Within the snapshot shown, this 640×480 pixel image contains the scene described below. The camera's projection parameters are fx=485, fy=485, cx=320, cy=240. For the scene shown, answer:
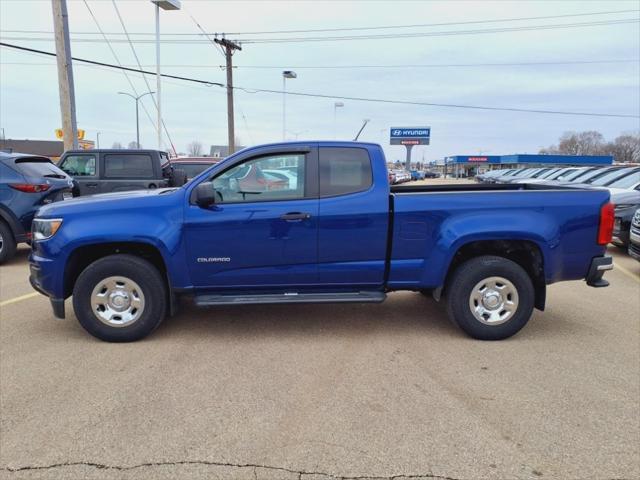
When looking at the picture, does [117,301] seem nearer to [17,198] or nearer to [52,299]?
[52,299]

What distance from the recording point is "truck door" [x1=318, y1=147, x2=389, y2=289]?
14.8 feet

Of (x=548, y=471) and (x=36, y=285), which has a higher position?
(x=36, y=285)

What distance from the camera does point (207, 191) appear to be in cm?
432

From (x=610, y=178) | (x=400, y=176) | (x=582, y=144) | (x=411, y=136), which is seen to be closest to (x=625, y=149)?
(x=582, y=144)

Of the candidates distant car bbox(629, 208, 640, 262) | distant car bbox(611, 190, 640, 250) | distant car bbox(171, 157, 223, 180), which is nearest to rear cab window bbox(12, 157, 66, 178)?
distant car bbox(171, 157, 223, 180)

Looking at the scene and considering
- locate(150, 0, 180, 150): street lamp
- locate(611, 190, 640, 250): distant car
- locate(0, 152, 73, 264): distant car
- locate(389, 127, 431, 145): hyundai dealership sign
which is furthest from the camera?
locate(389, 127, 431, 145): hyundai dealership sign

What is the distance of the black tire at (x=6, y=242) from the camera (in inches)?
317

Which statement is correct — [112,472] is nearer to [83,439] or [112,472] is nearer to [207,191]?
[83,439]

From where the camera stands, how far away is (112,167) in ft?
35.8

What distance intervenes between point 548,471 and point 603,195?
2916mm

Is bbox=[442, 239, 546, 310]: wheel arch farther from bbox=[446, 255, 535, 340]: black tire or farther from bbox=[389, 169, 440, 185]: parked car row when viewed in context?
bbox=[389, 169, 440, 185]: parked car row

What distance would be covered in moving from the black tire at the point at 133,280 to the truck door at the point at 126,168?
6.70m

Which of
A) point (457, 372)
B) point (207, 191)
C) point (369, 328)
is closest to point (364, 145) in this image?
point (207, 191)

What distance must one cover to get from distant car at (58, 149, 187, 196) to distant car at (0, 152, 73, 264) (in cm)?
253
